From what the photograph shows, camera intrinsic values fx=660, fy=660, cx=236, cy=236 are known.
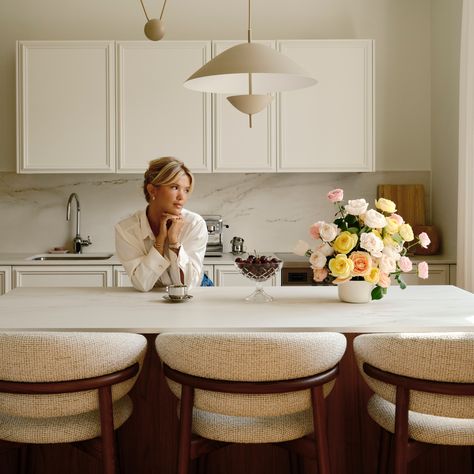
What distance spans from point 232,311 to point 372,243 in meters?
0.56

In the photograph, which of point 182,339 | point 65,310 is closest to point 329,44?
point 65,310

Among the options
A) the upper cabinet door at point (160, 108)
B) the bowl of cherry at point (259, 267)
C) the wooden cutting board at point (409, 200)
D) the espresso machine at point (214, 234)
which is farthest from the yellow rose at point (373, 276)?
the wooden cutting board at point (409, 200)

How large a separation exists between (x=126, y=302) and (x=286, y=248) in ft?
8.12

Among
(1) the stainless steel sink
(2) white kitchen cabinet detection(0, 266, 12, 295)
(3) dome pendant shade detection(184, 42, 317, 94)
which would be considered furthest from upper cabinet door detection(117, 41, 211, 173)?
A: (3) dome pendant shade detection(184, 42, 317, 94)

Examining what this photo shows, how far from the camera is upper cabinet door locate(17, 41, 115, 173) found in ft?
14.3

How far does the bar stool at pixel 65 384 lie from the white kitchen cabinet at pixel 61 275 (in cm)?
228

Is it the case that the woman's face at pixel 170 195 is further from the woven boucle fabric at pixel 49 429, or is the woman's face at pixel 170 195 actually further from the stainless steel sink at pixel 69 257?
the stainless steel sink at pixel 69 257

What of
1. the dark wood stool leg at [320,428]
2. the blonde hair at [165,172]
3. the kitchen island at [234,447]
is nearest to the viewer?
the dark wood stool leg at [320,428]

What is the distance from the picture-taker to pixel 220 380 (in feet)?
5.88

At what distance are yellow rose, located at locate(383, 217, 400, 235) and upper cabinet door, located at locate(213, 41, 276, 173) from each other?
2.01m

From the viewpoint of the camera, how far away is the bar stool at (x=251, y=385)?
1759mm

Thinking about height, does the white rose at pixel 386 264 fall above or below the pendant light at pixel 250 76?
below

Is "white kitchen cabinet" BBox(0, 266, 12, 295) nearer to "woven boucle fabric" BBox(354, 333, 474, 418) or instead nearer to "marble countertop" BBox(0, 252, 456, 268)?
"marble countertop" BBox(0, 252, 456, 268)

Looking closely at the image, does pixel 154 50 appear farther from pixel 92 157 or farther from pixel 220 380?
pixel 220 380
